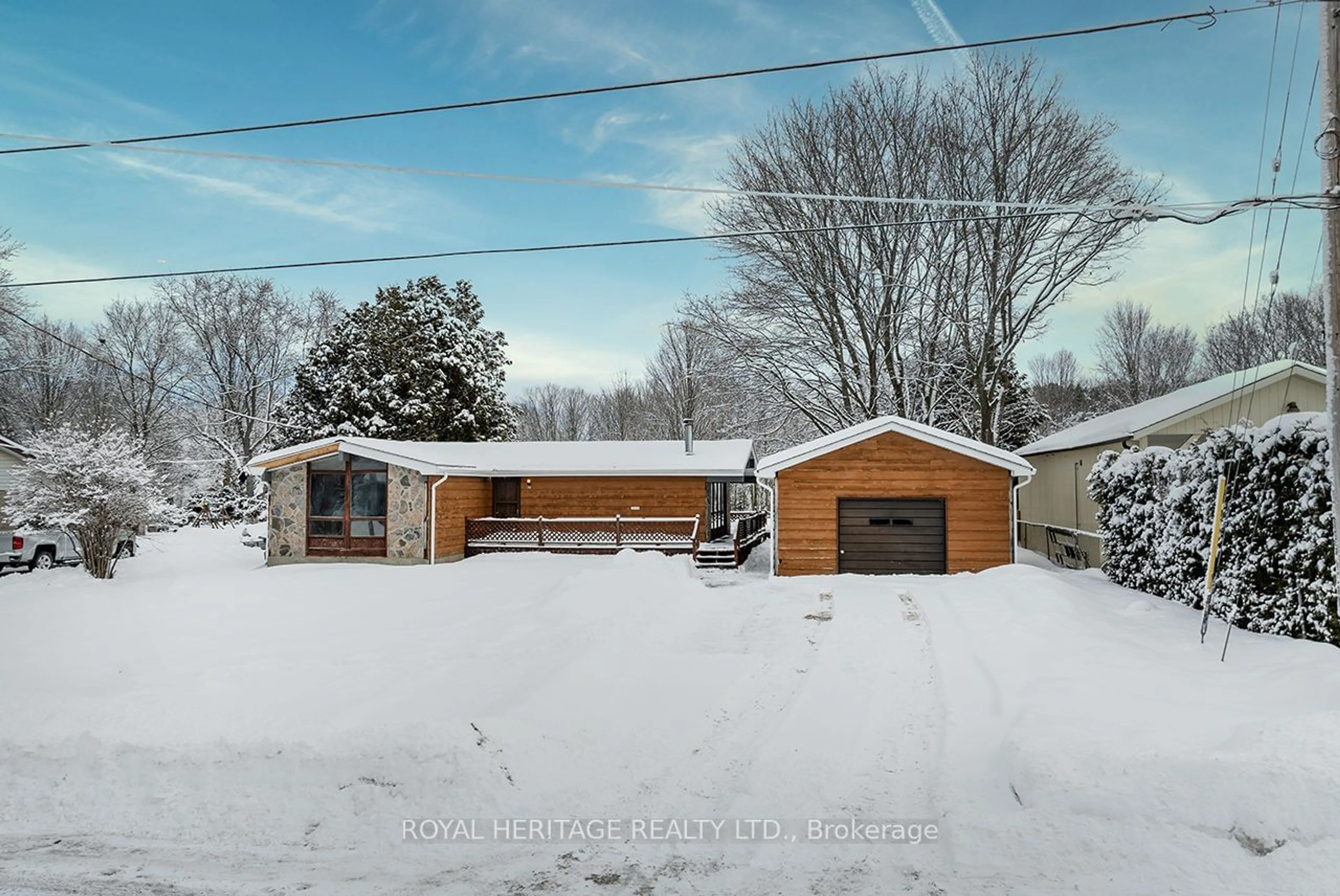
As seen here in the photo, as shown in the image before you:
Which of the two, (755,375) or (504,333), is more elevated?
(504,333)

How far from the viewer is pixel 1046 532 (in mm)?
21375

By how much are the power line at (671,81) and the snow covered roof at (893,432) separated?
8.33 metres

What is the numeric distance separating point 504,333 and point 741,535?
2053cm

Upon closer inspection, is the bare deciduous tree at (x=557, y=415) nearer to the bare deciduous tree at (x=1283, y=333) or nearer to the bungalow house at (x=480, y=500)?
the bungalow house at (x=480, y=500)

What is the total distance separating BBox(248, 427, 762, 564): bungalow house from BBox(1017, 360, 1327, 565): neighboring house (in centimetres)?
843

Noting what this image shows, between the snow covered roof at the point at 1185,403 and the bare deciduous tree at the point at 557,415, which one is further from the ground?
the bare deciduous tree at the point at 557,415

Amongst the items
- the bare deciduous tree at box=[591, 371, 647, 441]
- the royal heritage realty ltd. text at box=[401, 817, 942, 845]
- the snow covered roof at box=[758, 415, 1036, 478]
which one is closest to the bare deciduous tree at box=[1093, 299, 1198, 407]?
the bare deciduous tree at box=[591, 371, 647, 441]

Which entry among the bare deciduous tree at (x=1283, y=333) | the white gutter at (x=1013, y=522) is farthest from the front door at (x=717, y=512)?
the bare deciduous tree at (x=1283, y=333)

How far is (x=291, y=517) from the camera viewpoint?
18891mm

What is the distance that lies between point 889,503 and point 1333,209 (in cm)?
1054

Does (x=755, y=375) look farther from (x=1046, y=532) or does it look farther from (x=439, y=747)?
(x=439, y=747)

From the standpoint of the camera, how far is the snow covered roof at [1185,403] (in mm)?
15967

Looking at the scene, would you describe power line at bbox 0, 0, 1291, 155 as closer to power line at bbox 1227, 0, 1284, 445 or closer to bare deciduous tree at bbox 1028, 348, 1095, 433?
power line at bbox 1227, 0, 1284, 445

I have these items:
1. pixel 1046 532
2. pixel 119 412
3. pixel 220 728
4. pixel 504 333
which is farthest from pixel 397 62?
pixel 119 412
